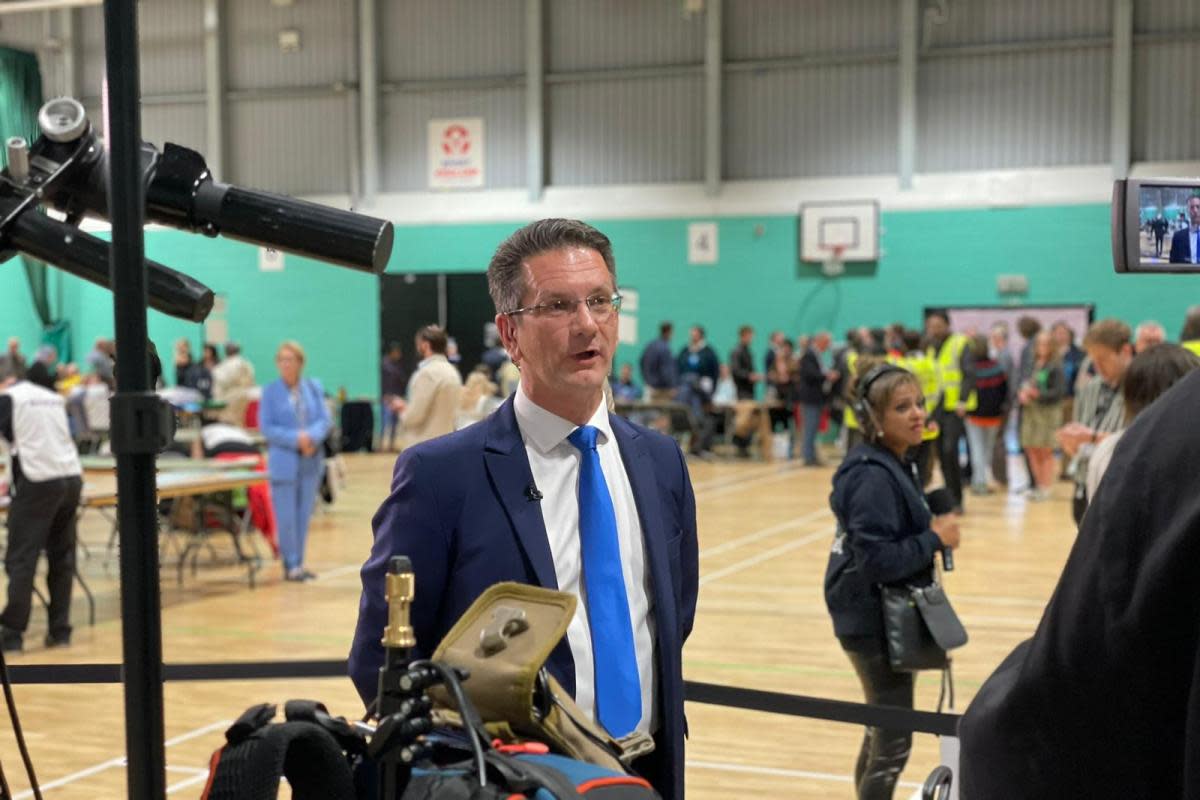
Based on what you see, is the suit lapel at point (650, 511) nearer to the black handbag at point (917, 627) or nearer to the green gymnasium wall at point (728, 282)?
the black handbag at point (917, 627)

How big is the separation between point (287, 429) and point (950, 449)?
20.7 feet

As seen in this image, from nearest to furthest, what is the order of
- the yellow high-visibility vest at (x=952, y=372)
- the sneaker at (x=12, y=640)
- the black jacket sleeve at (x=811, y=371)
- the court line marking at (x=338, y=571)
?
1. the sneaker at (x=12, y=640)
2. the court line marking at (x=338, y=571)
3. the yellow high-visibility vest at (x=952, y=372)
4. the black jacket sleeve at (x=811, y=371)

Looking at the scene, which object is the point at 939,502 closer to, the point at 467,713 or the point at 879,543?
the point at 879,543

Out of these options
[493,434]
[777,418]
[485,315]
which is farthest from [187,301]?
[485,315]

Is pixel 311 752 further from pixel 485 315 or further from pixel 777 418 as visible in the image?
pixel 485 315

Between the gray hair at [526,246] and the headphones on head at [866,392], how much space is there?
206 cm

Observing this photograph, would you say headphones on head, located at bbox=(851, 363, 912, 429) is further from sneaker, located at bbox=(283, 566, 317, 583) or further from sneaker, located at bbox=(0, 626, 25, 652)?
sneaker, located at bbox=(283, 566, 317, 583)

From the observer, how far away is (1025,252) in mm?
20203

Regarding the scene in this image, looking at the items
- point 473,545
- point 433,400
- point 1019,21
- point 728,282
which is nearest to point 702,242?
point 728,282

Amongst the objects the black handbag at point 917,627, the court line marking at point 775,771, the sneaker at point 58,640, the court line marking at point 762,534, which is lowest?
the court line marking at point 762,534

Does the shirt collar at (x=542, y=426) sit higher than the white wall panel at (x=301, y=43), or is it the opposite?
the white wall panel at (x=301, y=43)

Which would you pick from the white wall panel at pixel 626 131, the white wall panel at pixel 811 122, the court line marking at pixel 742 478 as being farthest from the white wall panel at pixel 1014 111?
the court line marking at pixel 742 478

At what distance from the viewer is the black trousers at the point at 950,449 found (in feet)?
42.4

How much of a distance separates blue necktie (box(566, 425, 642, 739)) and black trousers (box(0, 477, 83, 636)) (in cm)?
650
